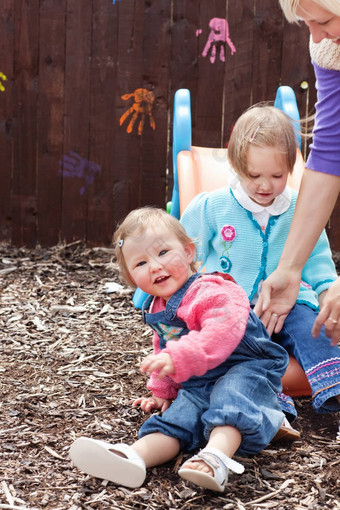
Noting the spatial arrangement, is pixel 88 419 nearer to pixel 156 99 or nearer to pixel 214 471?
pixel 214 471

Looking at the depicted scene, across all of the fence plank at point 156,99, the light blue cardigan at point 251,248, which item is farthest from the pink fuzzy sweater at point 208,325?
the fence plank at point 156,99

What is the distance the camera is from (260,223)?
2.91 m

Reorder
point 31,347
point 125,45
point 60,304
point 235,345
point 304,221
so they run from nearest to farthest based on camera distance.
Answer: point 235,345, point 304,221, point 31,347, point 60,304, point 125,45

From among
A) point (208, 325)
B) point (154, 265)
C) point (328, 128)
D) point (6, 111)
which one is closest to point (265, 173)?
point (328, 128)

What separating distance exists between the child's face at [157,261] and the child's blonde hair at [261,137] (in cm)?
68

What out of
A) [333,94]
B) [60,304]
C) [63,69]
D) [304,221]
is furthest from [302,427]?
[63,69]

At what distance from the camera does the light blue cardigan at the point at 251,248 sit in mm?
2857

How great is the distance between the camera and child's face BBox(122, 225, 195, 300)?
2.22m

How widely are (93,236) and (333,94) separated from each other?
9.82 ft

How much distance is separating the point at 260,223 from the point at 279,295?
0.39m

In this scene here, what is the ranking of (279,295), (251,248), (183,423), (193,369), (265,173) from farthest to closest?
(251,248) < (265,173) < (279,295) < (183,423) < (193,369)

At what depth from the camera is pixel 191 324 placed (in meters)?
2.17

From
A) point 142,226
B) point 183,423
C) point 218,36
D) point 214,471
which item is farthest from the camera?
point 218,36

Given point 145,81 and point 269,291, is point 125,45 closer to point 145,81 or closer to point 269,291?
point 145,81
